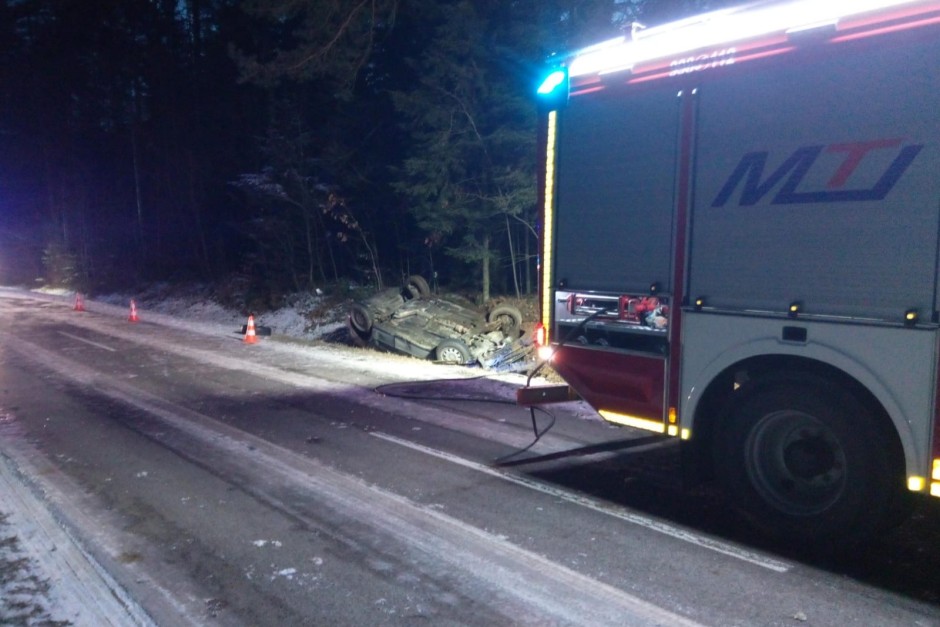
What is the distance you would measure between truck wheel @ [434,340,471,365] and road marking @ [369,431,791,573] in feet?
18.8

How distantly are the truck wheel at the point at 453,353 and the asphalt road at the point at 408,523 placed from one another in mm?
3273

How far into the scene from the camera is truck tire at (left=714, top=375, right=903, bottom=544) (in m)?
4.59

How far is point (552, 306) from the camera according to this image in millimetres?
6480

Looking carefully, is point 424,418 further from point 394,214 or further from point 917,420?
point 394,214

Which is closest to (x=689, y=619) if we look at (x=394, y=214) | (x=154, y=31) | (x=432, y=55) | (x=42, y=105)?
(x=432, y=55)

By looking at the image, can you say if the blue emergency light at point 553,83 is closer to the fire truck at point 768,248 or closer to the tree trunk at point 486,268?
the fire truck at point 768,248

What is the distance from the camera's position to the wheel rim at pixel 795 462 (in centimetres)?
486

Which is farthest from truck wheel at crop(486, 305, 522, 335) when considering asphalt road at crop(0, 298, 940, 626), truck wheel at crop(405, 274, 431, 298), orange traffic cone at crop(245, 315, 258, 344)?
orange traffic cone at crop(245, 315, 258, 344)

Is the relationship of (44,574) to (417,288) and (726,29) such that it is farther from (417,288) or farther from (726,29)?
(417,288)

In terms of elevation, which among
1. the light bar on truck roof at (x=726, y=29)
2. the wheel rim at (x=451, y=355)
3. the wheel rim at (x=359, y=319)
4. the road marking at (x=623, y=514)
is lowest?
the wheel rim at (x=451, y=355)

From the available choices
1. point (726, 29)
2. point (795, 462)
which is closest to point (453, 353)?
point (795, 462)

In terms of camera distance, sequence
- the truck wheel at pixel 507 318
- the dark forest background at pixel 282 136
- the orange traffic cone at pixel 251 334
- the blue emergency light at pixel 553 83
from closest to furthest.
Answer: the blue emergency light at pixel 553 83
the truck wheel at pixel 507 318
the orange traffic cone at pixel 251 334
the dark forest background at pixel 282 136

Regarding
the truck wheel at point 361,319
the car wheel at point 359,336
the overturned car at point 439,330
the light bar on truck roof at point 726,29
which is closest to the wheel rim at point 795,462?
the light bar on truck roof at point 726,29

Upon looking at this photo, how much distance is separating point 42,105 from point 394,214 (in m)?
29.4
